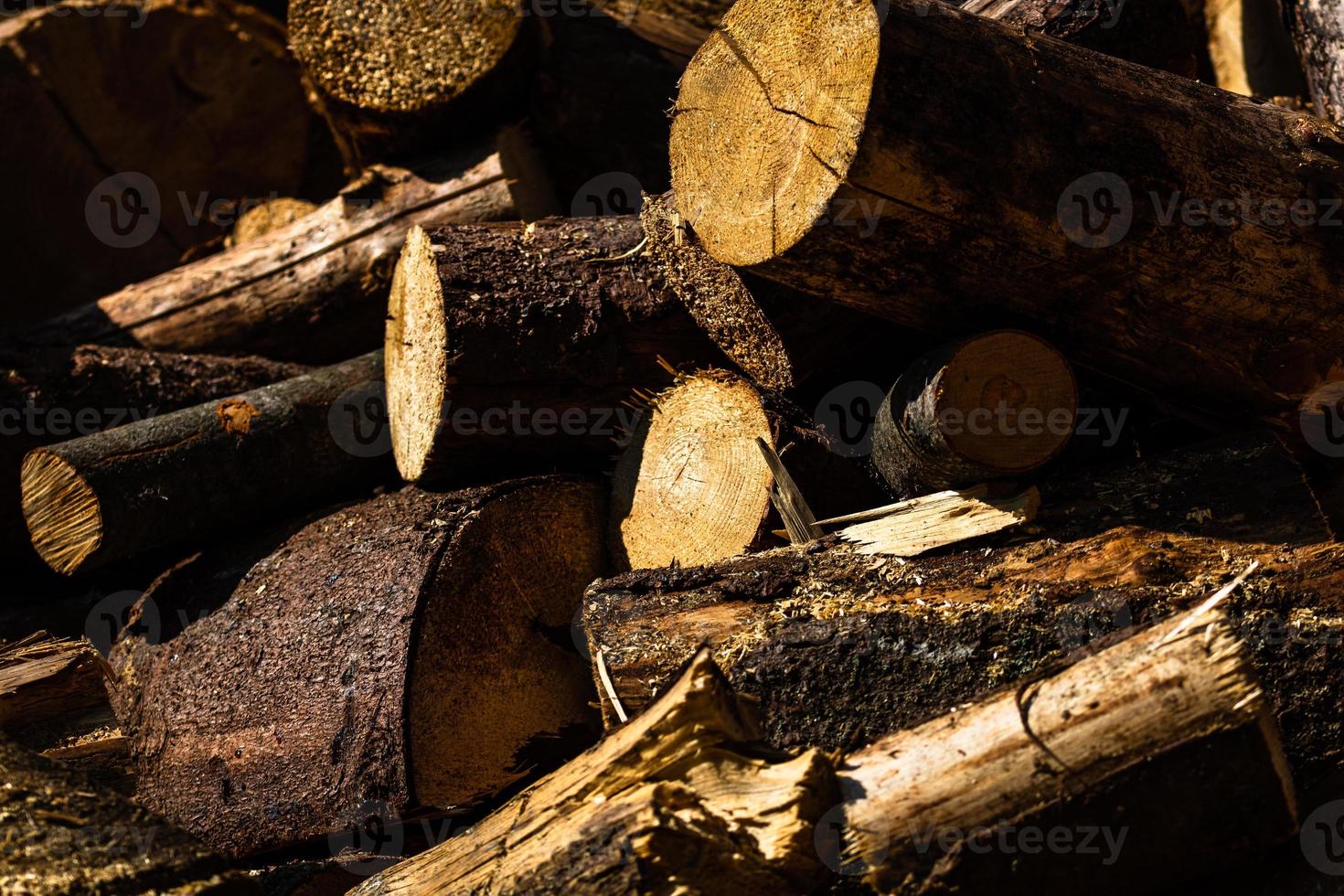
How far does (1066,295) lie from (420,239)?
5.64 ft

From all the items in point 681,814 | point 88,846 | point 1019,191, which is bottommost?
point 88,846

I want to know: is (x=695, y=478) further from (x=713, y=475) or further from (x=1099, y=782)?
(x=1099, y=782)

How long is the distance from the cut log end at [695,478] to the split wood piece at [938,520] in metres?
0.30

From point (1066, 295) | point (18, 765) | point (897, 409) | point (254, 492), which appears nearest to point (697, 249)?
point (897, 409)

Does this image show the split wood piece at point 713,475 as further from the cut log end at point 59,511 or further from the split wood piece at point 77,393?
the split wood piece at point 77,393

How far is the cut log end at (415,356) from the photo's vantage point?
2.98 metres

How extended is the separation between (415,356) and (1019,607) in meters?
1.79

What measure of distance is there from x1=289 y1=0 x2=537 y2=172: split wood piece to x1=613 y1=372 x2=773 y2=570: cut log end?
5.04ft

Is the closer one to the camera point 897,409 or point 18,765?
point 18,765

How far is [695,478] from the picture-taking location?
2.81 metres

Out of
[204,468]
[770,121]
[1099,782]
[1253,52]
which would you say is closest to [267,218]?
[204,468]

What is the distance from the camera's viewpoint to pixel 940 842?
5.94ft

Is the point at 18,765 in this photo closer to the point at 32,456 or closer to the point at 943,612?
the point at 32,456

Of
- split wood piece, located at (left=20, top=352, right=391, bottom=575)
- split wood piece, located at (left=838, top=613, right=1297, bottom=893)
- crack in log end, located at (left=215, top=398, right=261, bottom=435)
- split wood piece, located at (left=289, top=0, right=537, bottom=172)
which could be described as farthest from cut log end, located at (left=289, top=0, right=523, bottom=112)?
split wood piece, located at (left=838, top=613, right=1297, bottom=893)
